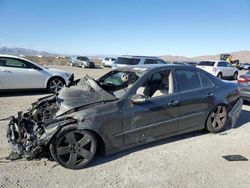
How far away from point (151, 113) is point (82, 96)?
126 centimetres

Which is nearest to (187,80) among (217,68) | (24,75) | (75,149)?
(75,149)

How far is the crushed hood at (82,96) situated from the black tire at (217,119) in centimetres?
252

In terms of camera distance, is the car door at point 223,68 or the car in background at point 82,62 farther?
the car in background at point 82,62

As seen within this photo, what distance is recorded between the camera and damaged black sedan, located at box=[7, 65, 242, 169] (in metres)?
3.90

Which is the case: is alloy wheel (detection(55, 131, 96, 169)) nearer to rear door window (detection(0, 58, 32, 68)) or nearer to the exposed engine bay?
the exposed engine bay

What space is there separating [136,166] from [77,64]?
3477 centimetres

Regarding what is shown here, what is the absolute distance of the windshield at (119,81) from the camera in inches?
181

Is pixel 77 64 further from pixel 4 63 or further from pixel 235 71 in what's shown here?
pixel 4 63

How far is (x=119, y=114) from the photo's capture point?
420cm

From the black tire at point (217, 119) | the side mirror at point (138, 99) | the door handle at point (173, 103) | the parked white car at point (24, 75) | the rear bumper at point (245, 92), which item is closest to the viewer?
the side mirror at point (138, 99)

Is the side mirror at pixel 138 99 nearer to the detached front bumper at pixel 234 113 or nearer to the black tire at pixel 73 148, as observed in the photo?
the black tire at pixel 73 148

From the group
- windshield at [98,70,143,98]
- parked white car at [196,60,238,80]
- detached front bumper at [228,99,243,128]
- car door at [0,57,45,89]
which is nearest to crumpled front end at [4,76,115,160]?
windshield at [98,70,143,98]

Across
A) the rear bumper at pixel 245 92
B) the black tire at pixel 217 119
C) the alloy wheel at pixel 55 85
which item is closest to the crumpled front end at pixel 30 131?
the black tire at pixel 217 119

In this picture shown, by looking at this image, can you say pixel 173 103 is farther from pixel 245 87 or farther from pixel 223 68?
pixel 223 68
